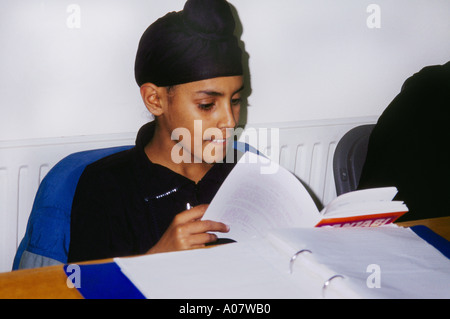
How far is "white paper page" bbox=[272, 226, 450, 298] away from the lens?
65 centimetres

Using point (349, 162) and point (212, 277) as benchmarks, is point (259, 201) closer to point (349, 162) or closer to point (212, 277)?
point (212, 277)

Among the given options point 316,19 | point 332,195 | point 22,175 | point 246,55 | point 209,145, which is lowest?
point 332,195

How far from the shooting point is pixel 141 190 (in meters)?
1.16

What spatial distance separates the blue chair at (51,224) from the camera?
99cm

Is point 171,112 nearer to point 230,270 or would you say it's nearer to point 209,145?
point 209,145

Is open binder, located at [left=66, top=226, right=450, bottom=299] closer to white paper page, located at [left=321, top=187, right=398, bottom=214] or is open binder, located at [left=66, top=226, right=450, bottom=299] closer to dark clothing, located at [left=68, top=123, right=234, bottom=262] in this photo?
white paper page, located at [left=321, top=187, right=398, bottom=214]

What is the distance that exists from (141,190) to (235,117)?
0.27 meters

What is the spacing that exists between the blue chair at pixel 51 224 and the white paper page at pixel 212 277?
13.6 inches

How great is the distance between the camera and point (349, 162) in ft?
4.45

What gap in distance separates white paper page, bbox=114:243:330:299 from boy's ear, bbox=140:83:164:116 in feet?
1.79

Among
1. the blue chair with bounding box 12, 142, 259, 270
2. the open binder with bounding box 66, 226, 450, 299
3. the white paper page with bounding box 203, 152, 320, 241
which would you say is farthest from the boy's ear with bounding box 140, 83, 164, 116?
the open binder with bounding box 66, 226, 450, 299
